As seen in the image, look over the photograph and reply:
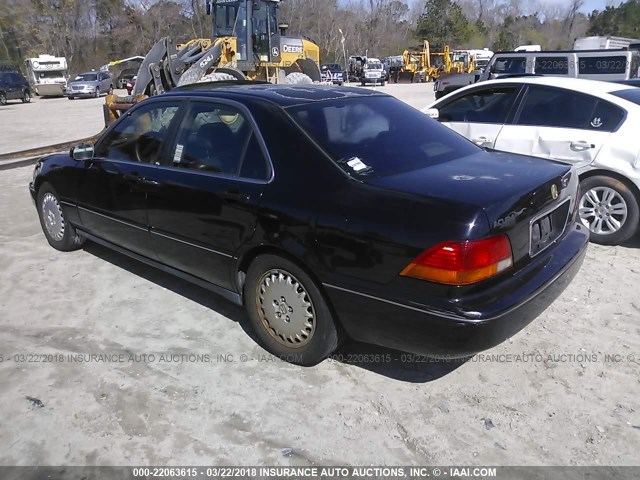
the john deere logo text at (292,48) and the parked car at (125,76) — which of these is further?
the parked car at (125,76)

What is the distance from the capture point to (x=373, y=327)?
286 cm

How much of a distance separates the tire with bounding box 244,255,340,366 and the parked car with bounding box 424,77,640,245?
332 cm

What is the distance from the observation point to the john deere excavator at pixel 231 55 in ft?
34.7

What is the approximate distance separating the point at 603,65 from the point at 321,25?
211 ft

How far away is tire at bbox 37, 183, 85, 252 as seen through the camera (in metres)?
5.19

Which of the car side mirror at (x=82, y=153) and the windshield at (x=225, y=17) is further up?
the windshield at (x=225, y=17)

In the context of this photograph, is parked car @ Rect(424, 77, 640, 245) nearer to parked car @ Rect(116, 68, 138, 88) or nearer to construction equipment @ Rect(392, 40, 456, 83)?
parked car @ Rect(116, 68, 138, 88)

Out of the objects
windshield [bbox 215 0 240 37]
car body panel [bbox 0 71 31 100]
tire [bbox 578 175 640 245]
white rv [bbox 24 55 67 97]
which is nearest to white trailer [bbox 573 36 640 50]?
windshield [bbox 215 0 240 37]

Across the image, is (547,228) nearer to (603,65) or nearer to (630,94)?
(630,94)

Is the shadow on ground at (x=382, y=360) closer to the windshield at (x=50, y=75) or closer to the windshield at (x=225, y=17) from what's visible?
the windshield at (x=225, y=17)

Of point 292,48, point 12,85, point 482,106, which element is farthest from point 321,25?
point 482,106

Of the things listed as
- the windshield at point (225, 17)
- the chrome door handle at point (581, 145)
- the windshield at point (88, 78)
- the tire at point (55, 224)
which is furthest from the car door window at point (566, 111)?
the windshield at point (88, 78)

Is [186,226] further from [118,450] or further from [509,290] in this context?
[509,290]

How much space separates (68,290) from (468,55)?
166ft
